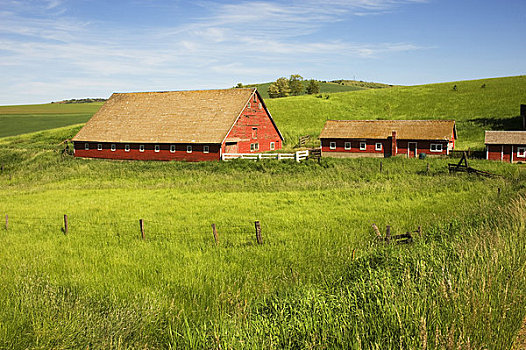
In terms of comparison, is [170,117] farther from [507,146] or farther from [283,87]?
[283,87]

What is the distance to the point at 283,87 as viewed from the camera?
119m

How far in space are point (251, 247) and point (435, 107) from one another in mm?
68611

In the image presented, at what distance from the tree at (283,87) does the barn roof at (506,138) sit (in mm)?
85330

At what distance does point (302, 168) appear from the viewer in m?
30.8

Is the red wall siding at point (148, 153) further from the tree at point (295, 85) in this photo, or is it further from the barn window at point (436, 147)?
the tree at point (295, 85)

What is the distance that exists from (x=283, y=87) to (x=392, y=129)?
8022cm

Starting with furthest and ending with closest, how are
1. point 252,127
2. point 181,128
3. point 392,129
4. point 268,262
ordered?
point 252,127
point 392,129
point 181,128
point 268,262

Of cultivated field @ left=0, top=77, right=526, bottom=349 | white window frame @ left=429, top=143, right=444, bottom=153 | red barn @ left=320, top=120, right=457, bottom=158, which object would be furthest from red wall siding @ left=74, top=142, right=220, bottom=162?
white window frame @ left=429, top=143, right=444, bottom=153

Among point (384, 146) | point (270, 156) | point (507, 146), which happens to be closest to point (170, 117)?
point (270, 156)

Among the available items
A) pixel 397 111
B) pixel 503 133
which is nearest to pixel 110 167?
pixel 503 133

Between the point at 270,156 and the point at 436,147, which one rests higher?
the point at 436,147

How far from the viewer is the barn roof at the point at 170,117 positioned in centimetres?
3922

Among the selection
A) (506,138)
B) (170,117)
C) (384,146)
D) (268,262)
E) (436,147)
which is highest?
(170,117)

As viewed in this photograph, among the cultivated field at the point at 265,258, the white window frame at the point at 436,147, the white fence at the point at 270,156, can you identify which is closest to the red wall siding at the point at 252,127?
the white fence at the point at 270,156
